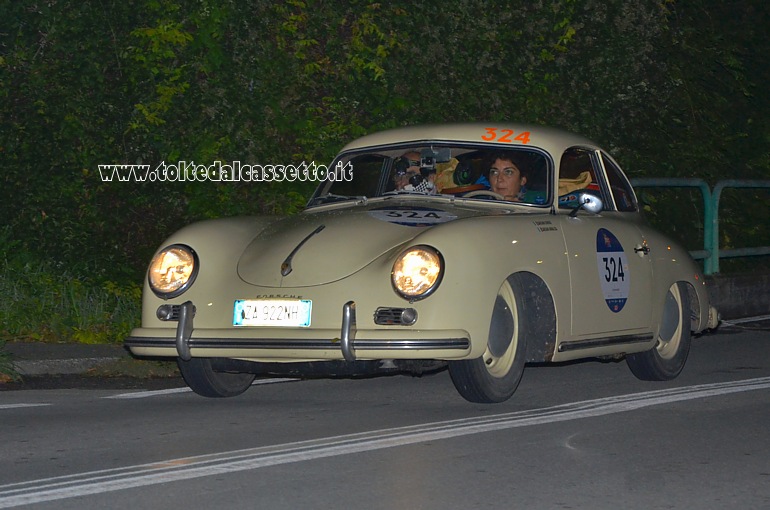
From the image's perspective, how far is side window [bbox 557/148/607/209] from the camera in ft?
29.7

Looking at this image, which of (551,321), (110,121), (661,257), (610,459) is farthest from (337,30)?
(610,459)

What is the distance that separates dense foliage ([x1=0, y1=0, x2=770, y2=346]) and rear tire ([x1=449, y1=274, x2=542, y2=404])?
670 cm

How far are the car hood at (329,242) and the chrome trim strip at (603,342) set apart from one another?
3.06 ft

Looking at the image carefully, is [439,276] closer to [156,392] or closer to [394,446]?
[394,446]

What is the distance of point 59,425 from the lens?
7195 mm

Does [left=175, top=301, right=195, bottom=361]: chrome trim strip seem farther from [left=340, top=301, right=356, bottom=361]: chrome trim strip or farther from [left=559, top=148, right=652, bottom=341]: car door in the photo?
[left=559, top=148, right=652, bottom=341]: car door

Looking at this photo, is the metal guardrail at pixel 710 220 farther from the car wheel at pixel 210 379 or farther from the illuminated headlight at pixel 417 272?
the illuminated headlight at pixel 417 272

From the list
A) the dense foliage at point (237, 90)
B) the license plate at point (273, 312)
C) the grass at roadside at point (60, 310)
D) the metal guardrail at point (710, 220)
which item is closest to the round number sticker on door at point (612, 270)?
the license plate at point (273, 312)

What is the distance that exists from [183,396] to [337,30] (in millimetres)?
7897

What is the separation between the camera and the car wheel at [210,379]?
823cm

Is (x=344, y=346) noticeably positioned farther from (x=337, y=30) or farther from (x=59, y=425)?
(x=337, y=30)

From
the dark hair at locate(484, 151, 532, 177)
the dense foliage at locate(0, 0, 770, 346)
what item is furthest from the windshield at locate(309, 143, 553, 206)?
the dense foliage at locate(0, 0, 770, 346)

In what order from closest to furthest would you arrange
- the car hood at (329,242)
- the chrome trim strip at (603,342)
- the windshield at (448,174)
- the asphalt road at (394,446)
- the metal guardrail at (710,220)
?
the asphalt road at (394,446) < the car hood at (329,242) < the chrome trim strip at (603,342) < the windshield at (448,174) < the metal guardrail at (710,220)

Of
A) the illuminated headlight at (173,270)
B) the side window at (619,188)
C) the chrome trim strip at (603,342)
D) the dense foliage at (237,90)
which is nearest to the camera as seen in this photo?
the illuminated headlight at (173,270)
